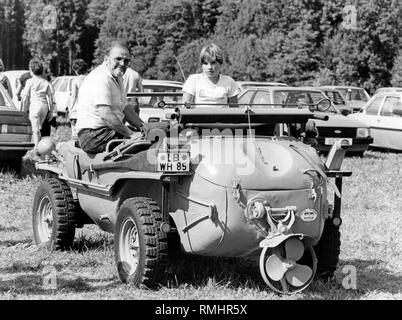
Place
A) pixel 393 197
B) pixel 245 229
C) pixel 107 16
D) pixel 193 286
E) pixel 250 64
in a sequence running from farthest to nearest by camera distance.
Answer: pixel 107 16, pixel 250 64, pixel 393 197, pixel 193 286, pixel 245 229

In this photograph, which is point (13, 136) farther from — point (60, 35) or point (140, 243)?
point (60, 35)

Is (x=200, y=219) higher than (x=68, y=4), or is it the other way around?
(x=68, y=4)

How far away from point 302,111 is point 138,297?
1987 mm

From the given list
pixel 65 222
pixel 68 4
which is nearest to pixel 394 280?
pixel 65 222

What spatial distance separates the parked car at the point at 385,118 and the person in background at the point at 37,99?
7.67 meters

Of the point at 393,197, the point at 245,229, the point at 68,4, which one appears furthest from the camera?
the point at 68,4

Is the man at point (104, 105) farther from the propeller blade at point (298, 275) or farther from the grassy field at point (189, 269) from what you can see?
the propeller blade at point (298, 275)

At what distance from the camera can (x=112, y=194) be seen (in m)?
6.87

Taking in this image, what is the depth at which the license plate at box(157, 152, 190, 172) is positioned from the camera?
594 centimetres

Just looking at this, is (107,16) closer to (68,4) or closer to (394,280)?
(68,4)

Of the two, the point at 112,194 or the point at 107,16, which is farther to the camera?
the point at 107,16

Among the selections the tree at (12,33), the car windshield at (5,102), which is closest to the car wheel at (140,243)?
the car windshield at (5,102)

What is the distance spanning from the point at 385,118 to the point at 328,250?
1266 centimetres

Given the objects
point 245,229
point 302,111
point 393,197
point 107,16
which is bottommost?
point 393,197
